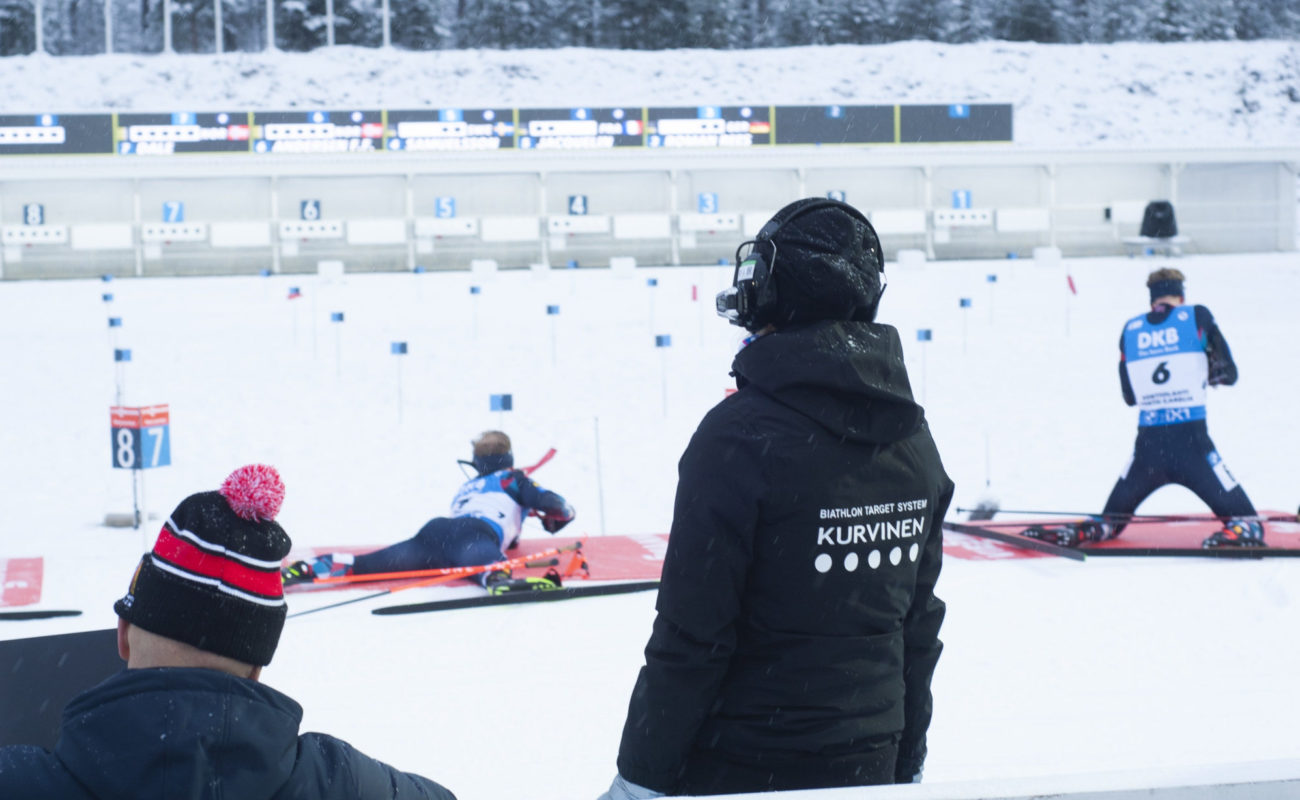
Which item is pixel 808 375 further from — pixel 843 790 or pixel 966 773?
pixel 966 773

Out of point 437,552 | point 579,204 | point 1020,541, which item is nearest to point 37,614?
point 437,552

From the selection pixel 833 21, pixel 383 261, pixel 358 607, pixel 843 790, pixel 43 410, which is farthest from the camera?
pixel 833 21

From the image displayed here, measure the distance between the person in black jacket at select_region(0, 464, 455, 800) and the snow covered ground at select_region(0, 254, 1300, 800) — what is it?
1624 millimetres

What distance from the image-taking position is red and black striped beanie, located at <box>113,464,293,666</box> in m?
1.39

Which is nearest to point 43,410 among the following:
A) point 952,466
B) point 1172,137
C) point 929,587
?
point 952,466

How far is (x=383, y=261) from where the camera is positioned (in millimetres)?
23359

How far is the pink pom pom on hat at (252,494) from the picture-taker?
1436 millimetres

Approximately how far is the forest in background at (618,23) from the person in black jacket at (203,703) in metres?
29.4

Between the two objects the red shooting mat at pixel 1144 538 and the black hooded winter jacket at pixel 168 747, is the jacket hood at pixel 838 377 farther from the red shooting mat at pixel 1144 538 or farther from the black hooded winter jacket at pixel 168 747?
the red shooting mat at pixel 1144 538

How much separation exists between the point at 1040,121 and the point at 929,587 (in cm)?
2758

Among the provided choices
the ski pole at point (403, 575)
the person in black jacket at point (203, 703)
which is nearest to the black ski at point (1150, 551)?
the ski pole at point (403, 575)

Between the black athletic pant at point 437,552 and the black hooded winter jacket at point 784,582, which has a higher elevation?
the black hooded winter jacket at point 784,582

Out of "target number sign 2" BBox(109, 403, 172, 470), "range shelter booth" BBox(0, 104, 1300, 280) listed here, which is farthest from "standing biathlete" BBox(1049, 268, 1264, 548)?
"range shelter booth" BBox(0, 104, 1300, 280)

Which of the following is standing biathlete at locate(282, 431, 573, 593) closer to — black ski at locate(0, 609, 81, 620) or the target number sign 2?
black ski at locate(0, 609, 81, 620)
